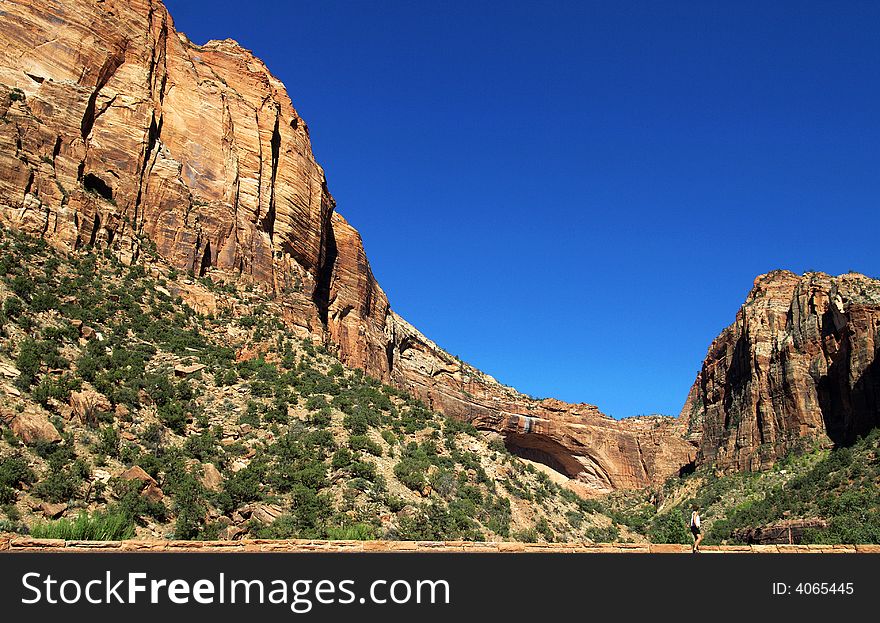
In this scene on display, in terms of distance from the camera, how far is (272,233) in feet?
155

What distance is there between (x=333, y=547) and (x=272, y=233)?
120 ft

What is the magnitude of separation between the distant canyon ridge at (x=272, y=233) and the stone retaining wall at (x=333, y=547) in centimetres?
2565

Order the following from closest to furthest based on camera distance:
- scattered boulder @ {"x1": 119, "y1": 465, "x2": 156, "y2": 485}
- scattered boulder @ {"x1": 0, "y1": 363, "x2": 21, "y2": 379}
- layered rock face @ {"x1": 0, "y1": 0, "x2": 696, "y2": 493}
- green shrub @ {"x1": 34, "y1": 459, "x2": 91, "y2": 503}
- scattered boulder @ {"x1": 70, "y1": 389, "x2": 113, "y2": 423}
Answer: green shrub @ {"x1": 34, "y1": 459, "x2": 91, "y2": 503}
scattered boulder @ {"x1": 119, "y1": 465, "x2": 156, "y2": 485}
scattered boulder @ {"x1": 0, "y1": 363, "x2": 21, "y2": 379}
scattered boulder @ {"x1": 70, "y1": 389, "x2": 113, "y2": 423}
layered rock face @ {"x1": 0, "y1": 0, "x2": 696, "y2": 493}

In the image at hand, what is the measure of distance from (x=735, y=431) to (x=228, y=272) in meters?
49.4

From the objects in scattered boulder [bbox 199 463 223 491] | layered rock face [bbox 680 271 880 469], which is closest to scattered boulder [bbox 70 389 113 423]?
scattered boulder [bbox 199 463 223 491]

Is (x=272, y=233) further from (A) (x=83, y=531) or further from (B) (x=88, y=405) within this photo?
(A) (x=83, y=531)

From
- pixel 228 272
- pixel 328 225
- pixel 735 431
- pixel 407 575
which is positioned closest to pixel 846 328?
Answer: pixel 735 431

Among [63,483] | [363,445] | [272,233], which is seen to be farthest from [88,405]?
[272,233]

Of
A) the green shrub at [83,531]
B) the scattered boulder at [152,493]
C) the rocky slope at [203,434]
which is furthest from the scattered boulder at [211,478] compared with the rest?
the green shrub at [83,531]

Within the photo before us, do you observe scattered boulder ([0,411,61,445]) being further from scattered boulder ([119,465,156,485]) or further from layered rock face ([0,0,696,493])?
layered rock face ([0,0,696,493])

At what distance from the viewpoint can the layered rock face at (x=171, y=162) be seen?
3525cm

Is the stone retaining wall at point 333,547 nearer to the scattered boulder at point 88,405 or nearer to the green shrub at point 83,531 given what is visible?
the green shrub at point 83,531

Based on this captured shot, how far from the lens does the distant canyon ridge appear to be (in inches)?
1443

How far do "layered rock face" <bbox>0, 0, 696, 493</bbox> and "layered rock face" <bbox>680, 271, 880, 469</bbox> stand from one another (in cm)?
3283
